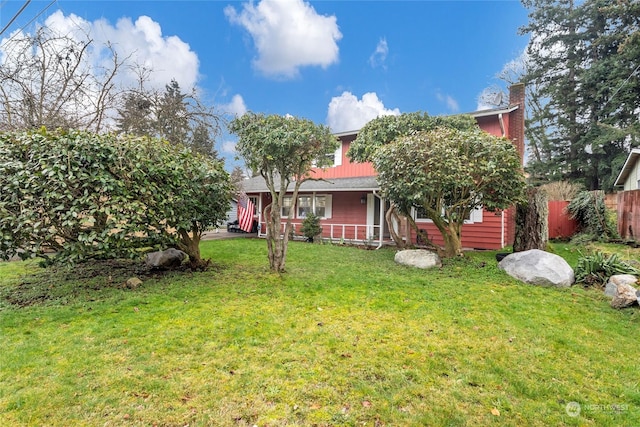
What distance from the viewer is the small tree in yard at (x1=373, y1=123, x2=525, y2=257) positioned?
7.41 metres

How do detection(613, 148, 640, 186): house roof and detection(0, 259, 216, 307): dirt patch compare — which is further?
detection(613, 148, 640, 186): house roof

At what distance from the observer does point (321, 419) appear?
2.26 metres

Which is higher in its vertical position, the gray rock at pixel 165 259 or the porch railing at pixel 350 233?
A: the porch railing at pixel 350 233

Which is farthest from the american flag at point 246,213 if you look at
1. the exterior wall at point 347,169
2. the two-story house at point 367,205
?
the exterior wall at point 347,169

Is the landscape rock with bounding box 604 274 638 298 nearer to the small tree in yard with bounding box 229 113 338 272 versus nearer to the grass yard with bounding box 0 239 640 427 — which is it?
the grass yard with bounding box 0 239 640 427

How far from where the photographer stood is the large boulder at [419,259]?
24.8ft

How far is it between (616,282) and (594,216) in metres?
6.85

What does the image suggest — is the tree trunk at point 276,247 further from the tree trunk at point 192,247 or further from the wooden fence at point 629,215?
the wooden fence at point 629,215

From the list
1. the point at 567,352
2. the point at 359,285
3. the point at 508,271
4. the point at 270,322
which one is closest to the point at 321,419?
the point at 270,322

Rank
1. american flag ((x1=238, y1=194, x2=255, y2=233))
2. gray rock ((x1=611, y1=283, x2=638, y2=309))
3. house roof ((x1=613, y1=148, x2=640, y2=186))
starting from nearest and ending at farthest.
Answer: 1. gray rock ((x1=611, y1=283, x2=638, y2=309))
2. house roof ((x1=613, y1=148, x2=640, y2=186))
3. american flag ((x1=238, y1=194, x2=255, y2=233))

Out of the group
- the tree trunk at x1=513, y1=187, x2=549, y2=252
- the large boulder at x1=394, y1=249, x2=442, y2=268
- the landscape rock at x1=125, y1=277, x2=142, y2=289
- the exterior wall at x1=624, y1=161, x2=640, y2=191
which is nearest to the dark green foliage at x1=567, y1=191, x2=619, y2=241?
the exterior wall at x1=624, y1=161, x2=640, y2=191

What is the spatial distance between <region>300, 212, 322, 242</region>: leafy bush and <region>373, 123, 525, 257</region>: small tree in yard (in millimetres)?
5214

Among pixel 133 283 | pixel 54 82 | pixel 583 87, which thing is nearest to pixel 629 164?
pixel 583 87

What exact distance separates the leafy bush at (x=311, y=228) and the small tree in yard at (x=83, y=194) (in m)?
7.29
